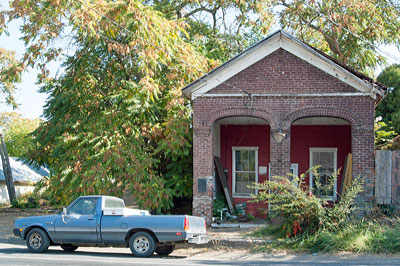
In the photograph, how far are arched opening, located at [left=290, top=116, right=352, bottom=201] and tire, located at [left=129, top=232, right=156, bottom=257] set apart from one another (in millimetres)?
9171

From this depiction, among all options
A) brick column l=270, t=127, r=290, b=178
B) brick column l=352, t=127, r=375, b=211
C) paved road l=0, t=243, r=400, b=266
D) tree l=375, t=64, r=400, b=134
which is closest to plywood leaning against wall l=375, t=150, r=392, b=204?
brick column l=352, t=127, r=375, b=211

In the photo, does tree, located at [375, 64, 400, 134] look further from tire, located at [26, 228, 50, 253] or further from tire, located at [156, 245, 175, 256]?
tire, located at [26, 228, 50, 253]

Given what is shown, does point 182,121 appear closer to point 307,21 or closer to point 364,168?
point 364,168

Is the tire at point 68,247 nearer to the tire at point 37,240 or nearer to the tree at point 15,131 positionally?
the tire at point 37,240

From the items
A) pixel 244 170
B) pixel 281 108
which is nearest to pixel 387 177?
pixel 281 108

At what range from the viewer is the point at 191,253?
45.6ft

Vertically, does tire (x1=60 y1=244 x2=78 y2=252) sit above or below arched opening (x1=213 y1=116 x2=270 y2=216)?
below

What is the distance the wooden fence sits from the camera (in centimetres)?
1606

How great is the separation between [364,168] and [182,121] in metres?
6.72

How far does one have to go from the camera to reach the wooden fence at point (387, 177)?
16.1 meters

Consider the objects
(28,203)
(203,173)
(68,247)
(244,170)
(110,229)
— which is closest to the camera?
(110,229)

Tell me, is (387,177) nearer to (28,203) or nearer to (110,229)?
(110,229)

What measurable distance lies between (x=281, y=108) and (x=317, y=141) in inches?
170

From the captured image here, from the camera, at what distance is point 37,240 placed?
1350cm
